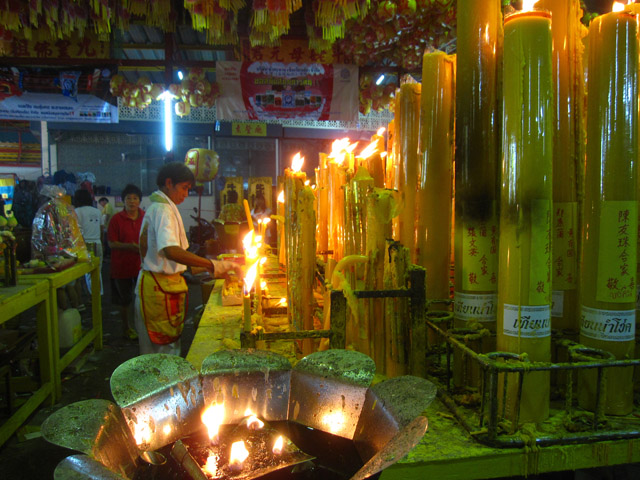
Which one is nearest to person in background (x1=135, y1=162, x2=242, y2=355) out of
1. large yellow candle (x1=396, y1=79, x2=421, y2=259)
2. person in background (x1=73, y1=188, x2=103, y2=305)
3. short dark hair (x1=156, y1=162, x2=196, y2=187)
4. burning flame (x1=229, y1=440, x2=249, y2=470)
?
short dark hair (x1=156, y1=162, x2=196, y2=187)

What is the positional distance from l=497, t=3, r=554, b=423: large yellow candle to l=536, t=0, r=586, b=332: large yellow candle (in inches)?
8.9

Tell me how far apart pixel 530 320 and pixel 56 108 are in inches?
341

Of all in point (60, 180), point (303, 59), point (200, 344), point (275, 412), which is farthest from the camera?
point (60, 180)

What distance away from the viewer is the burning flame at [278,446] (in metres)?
0.86

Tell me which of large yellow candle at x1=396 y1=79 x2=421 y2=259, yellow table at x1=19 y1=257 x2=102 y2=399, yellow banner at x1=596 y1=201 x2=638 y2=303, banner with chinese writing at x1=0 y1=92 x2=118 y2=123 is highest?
banner with chinese writing at x1=0 y1=92 x2=118 y2=123

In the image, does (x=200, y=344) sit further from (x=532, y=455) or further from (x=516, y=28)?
(x=516, y=28)

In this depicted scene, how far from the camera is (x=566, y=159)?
47.6 inches

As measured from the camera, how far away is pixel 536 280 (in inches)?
39.9

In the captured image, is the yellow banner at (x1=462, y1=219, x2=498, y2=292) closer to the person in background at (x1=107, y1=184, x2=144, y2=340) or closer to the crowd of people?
the crowd of people

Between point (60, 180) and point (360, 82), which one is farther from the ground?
point (360, 82)

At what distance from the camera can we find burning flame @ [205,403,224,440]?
93 centimetres

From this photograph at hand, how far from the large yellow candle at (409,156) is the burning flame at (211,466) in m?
0.99

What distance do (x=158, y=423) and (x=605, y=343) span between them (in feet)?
3.75

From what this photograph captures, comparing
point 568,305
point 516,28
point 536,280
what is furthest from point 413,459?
point 516,28
